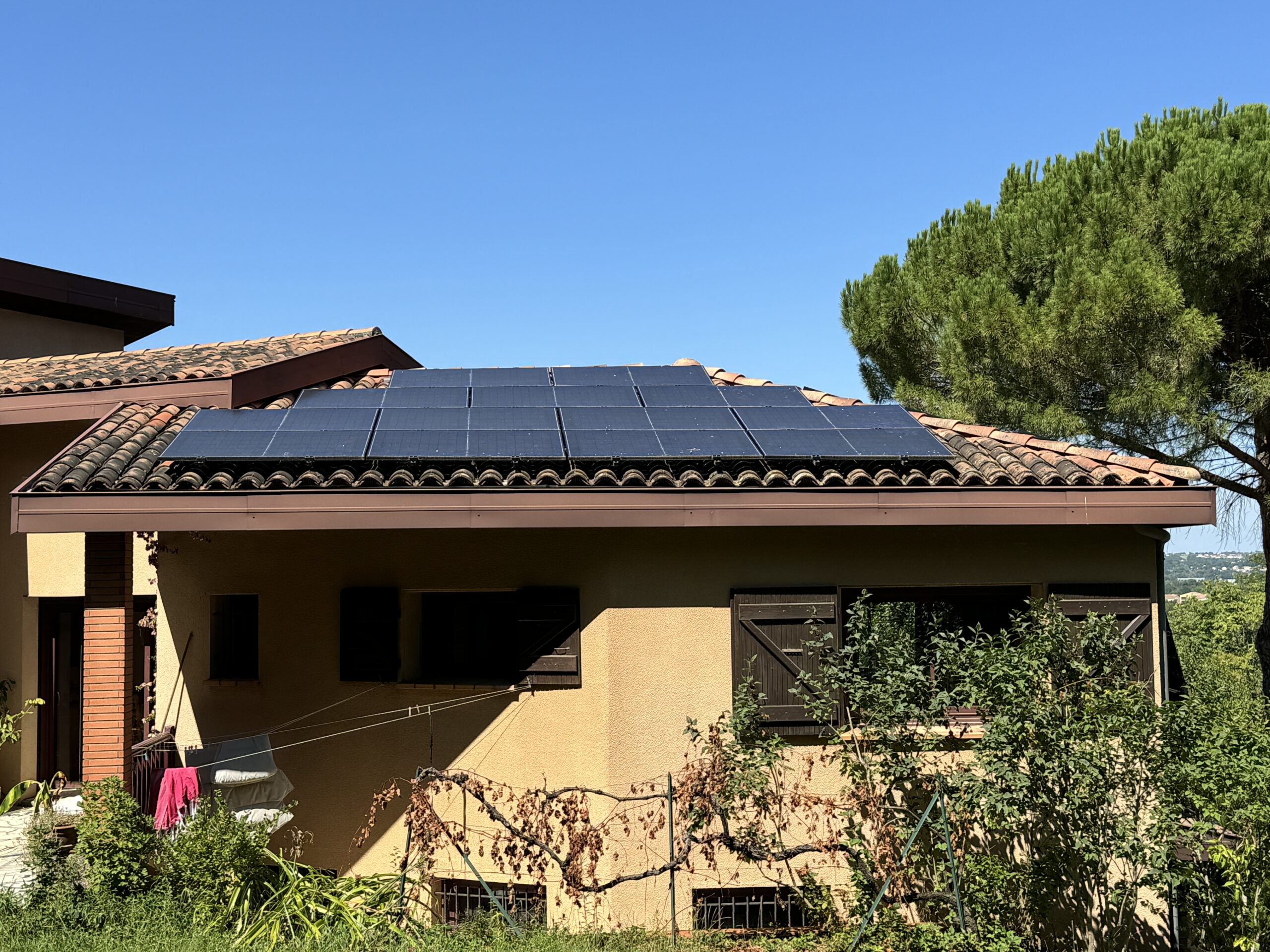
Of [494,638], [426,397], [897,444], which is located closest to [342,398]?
[426,397]

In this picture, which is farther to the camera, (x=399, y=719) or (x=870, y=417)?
(x=870, y=417)

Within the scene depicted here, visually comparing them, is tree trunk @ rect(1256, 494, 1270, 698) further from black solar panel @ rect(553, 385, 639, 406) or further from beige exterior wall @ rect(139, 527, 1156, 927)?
black solar panel @ rect(553, 385, 639, 406)

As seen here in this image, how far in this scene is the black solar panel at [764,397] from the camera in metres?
10.5

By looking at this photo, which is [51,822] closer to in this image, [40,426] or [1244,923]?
[40,426]

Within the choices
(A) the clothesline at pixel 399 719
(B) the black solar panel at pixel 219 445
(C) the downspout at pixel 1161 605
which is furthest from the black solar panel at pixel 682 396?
(C) the downspout at pixel 1161 605

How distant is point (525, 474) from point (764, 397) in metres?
3.30

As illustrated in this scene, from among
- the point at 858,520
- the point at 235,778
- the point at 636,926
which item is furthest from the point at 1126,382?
the point at 235,778

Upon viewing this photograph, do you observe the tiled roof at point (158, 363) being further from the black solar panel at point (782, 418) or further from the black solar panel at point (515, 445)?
the black solar panel at point (782, 418)

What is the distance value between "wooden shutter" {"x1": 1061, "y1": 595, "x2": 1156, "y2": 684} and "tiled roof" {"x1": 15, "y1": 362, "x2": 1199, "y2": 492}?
1039mm

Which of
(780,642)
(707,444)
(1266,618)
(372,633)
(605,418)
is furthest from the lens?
(1266,618)

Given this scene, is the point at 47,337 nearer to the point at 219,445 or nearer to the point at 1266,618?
the point at 219,445

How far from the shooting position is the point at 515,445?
8961mm

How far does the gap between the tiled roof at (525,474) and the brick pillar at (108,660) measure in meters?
0.55

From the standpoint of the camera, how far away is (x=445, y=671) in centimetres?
964
